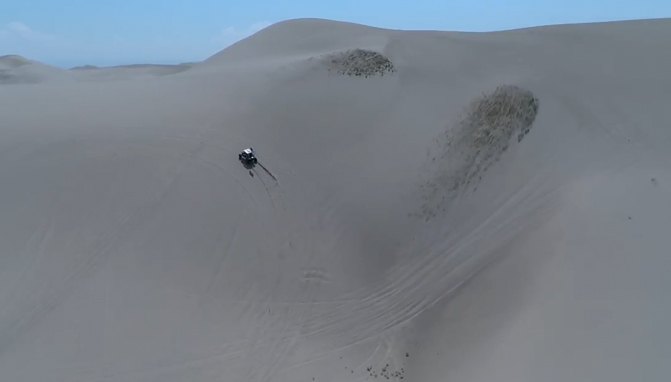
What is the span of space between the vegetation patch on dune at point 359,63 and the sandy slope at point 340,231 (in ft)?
1.03

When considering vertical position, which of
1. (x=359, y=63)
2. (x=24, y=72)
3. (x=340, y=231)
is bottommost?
(x=340, y=231)

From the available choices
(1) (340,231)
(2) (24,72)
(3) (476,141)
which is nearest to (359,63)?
(3) (476,141)

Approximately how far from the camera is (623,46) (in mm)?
16609

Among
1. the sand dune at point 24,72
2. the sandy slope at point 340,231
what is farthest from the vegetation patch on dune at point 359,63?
the sand dune at point 24,72

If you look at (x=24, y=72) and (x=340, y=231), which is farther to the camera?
(x=24, y=72)

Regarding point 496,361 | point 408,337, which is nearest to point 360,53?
point 408,337

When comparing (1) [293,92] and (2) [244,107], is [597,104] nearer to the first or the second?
(1) [293,92]

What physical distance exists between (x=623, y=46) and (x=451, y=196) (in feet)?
31.9

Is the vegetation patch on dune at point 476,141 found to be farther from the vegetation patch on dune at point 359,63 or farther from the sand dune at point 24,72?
the sand dune at point 24,72

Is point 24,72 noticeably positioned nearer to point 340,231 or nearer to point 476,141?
point 340,231

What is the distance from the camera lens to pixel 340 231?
10.8 metres

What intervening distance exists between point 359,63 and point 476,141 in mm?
5080

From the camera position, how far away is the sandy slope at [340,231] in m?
7.95

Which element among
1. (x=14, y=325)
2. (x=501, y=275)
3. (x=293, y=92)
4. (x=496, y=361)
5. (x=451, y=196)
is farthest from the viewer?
(x=293, y=92)
